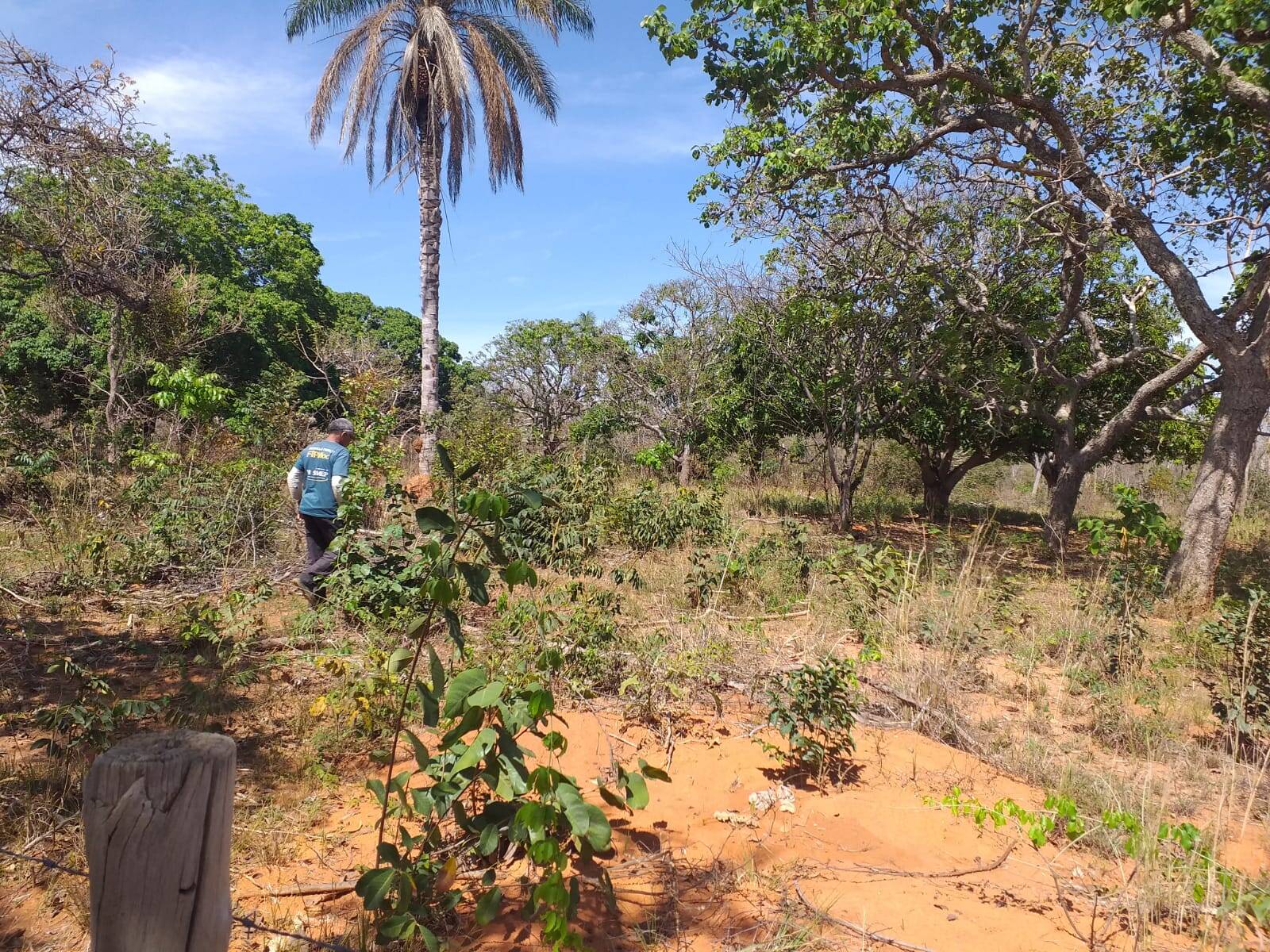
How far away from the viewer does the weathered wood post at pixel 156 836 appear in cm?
131

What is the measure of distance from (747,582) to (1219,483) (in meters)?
4.93

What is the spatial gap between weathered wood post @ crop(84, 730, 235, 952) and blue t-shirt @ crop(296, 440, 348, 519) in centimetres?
439

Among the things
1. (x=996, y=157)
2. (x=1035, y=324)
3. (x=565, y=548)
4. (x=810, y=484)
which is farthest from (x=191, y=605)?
(x=810, y=484)

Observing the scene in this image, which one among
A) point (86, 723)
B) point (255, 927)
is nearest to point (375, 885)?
point (255, 927)

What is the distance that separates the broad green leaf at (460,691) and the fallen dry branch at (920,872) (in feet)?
5.55

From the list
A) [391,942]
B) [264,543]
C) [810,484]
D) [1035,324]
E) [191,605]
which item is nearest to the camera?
[391,942]

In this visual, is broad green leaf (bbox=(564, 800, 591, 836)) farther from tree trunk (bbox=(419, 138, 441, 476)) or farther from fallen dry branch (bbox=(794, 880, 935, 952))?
tree trunk (bbox=(419, 138, 441, 476))

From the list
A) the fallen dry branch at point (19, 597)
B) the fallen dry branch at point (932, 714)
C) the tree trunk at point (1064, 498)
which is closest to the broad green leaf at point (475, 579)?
the fallen dry branch at point (932, 714)

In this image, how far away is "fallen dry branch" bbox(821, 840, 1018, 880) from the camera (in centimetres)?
279

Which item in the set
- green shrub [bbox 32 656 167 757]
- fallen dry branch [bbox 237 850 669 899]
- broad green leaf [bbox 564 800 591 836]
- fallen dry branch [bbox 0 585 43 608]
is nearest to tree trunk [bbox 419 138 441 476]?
fallen dry branch [bbox 0 585 43 608]

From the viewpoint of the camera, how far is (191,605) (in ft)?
17.4

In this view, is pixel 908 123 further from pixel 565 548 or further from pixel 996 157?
A: pixel 565 548

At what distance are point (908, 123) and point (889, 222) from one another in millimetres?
1159

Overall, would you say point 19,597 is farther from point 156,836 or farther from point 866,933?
point 866,933
